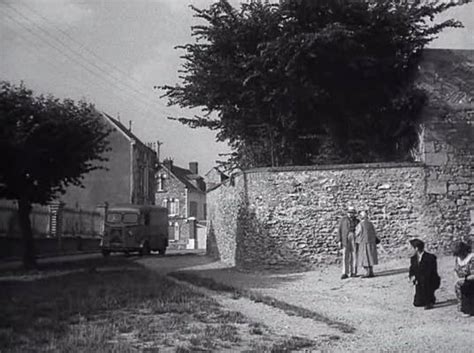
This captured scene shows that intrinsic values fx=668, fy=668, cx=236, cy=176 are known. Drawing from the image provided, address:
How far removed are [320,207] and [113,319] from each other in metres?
11.3

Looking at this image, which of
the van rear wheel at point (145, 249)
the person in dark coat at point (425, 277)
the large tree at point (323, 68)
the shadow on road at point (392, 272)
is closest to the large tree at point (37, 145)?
the large tree at point (323, 68)

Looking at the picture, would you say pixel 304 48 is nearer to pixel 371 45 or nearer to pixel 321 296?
pixel 371 45

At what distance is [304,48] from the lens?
22.3m

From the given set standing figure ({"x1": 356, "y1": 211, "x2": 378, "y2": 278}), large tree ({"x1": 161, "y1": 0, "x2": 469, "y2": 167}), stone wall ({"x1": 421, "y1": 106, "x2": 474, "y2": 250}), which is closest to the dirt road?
standing figure ({"x1": 356, "y1": 211, "x2": 378, "y2": 278})

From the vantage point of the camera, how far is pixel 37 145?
22750 mm

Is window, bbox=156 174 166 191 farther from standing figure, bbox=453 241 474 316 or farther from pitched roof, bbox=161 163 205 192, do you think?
standing figure, bbox=453 241 474 316

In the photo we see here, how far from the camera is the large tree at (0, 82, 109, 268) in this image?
22031 mm

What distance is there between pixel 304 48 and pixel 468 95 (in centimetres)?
547

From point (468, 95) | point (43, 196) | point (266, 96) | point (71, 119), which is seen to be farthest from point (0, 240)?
point (468, 95)

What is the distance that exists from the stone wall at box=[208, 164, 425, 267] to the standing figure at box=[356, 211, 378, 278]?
9.60 ft

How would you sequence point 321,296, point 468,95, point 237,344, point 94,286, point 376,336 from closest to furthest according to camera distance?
point 237,344 < point 376,336 < point 321,296 < point 94,286 < point 468,95

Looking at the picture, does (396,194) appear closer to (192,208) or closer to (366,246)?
(366,246)

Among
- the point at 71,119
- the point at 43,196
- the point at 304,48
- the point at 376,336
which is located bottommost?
the point at 376,336

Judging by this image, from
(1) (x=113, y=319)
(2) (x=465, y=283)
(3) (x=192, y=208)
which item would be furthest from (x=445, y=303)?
(3) (x=192, y=208)
